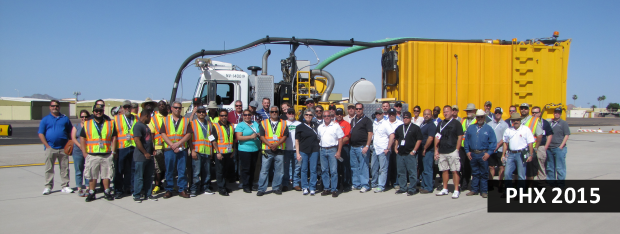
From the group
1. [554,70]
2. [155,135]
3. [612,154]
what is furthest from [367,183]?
[612,154]

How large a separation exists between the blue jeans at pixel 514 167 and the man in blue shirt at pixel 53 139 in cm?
757

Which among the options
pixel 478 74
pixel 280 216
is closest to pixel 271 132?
pixel 280 216

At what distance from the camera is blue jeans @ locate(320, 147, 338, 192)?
7.17m

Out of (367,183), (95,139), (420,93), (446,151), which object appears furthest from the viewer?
(420,93)

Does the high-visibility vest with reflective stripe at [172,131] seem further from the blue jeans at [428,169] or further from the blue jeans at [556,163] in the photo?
the blue jeans at [556,163]

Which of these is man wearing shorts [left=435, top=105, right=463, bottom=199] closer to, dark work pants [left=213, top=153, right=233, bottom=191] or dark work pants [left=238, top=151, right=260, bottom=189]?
dark work pants [left=238, top=151, right=260, bottom=189]

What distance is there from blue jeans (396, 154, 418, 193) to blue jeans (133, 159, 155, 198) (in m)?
4.28

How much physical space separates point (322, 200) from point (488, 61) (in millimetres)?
6200

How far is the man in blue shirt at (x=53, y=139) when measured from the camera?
23.2 feet

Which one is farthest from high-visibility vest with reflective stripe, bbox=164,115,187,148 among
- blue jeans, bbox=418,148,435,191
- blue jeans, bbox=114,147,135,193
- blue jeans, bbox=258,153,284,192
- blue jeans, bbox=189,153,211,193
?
blue jeans, bbox=418,148,435,191

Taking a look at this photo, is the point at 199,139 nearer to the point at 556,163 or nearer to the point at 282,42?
the point at 282,42

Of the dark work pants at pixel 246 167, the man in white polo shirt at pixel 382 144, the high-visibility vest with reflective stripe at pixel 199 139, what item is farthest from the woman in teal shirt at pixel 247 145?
the man in white polo shirt at pixel 382 144

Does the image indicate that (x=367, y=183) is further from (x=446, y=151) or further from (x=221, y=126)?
(x=221, y=126)

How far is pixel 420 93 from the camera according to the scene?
10039mm
